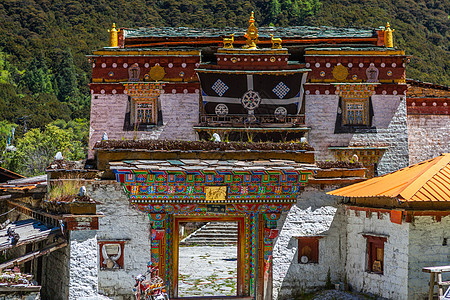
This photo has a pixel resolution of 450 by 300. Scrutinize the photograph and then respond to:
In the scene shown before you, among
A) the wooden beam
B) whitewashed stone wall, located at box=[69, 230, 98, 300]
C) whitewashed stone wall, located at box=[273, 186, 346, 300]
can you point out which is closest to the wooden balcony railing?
whitewashed stone wall, located at box=[273, 186, 346, 300]

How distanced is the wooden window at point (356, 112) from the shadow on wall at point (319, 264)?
6.13 metres

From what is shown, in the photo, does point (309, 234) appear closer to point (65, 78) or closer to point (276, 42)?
point (276, 42)

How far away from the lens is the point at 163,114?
808 inches

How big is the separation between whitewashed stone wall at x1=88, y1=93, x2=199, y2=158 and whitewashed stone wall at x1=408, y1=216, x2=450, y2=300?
924cm

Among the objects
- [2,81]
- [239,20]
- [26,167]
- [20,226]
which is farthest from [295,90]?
[2,81]

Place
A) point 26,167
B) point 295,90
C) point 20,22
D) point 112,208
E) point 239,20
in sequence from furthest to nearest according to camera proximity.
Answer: point 20,22
point 239,20
point 26,167
point 295,90
point 112,208

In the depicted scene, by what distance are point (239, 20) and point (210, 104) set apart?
42.5 meters

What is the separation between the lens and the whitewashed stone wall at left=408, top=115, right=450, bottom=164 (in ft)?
71.5

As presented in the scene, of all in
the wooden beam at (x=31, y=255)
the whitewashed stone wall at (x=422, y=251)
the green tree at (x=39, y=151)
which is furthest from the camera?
the green tree at (x=39, y=151)

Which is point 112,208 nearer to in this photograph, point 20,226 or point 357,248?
point 20,226

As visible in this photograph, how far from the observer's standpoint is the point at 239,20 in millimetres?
61312

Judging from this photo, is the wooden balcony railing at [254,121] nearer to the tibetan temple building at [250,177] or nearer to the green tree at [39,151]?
the tibetan temple building at [250,177]

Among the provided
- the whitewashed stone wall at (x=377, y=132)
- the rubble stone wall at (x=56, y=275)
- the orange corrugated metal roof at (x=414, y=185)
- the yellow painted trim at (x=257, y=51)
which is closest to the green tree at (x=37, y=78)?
the yellow painted trim at (x=257, y=51)

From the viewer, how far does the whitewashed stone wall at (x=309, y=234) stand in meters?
14.4
